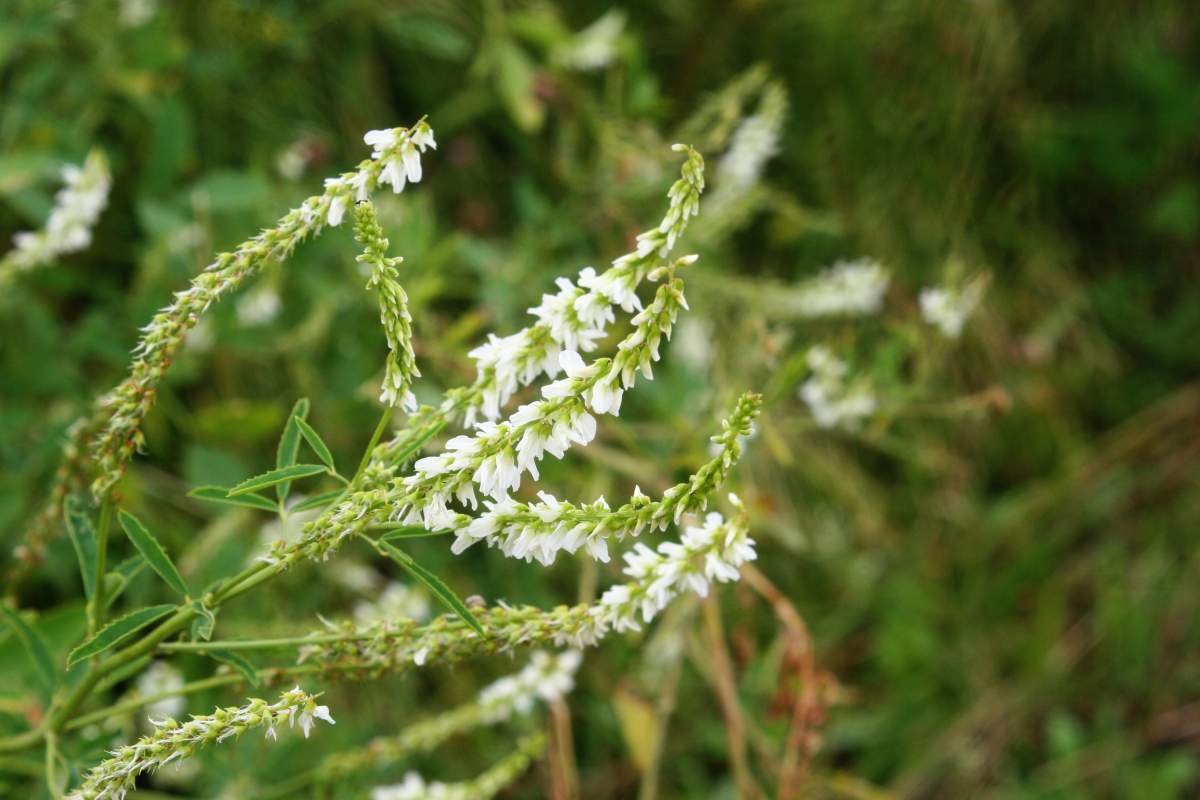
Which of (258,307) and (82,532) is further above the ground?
(258,307)

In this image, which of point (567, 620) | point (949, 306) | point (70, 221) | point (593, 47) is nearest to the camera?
point (567, 620)

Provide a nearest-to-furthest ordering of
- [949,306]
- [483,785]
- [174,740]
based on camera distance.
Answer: [174,740], [483,785], [949,306]

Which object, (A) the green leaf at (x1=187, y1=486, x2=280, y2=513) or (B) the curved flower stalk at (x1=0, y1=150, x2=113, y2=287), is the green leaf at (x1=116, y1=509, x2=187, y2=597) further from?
(B) the curved flower stalk at (x1=0, y1=150, x2=113, y2=287)

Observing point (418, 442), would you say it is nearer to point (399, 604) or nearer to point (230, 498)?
point (230, 498)

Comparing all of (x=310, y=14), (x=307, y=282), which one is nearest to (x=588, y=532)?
(x=307, y=282)

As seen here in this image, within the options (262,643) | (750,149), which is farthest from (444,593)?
(750,149)

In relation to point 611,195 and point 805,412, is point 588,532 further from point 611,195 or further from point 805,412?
point 805,412
